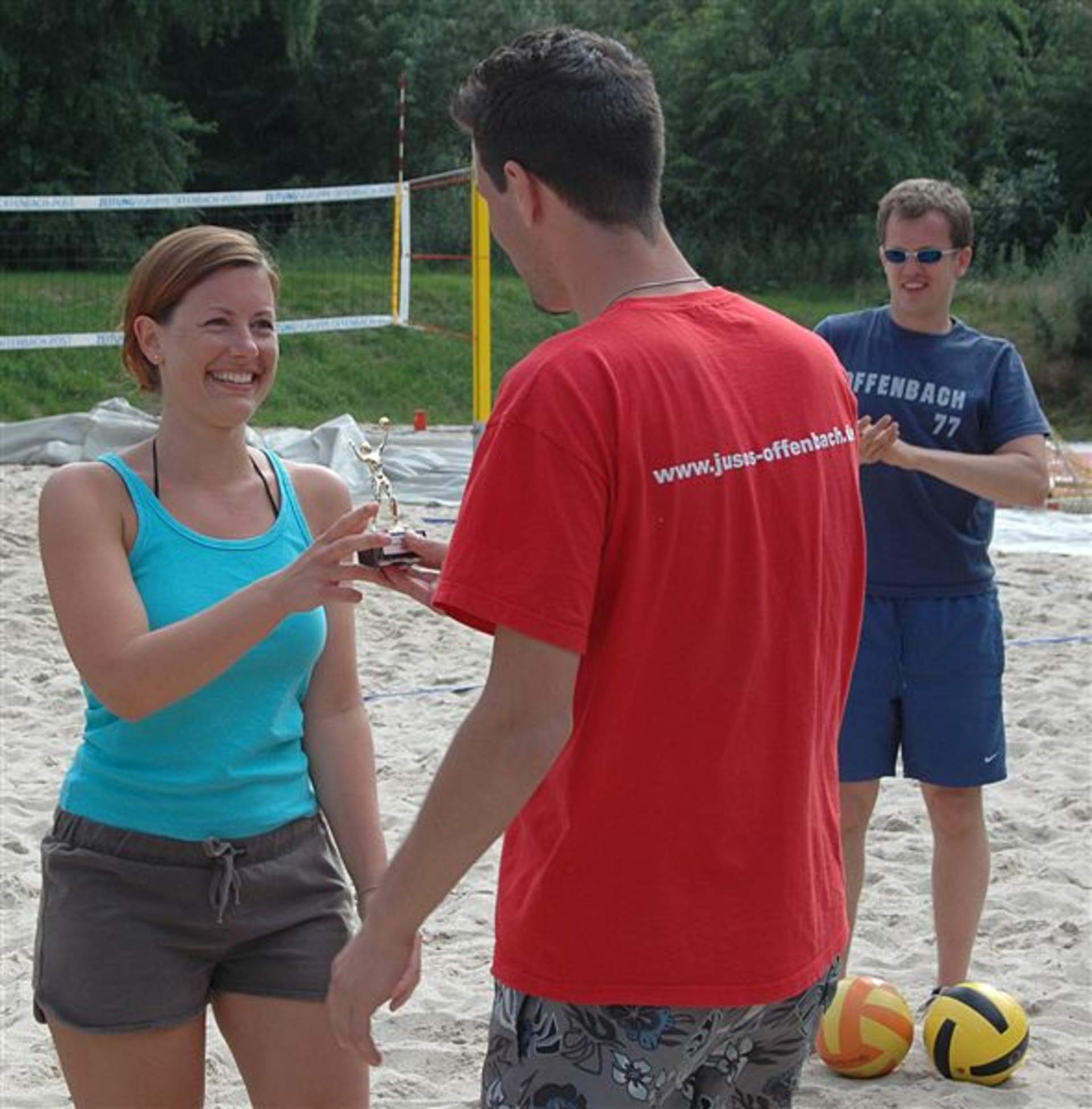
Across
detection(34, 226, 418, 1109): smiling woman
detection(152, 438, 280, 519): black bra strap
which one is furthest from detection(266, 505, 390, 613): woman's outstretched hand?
detection(152, 438, 280, 519): black bra strap

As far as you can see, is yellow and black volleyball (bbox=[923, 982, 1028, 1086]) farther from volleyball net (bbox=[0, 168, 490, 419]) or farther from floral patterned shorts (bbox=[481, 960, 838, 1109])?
volleyball net (bbox=[0, 168, 490, 419])

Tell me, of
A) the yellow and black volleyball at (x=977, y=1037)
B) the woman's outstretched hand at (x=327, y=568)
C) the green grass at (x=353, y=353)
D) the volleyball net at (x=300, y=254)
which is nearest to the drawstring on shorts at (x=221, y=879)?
the woman's outstretched hand at (x=327, y=568)

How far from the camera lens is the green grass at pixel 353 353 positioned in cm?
1633

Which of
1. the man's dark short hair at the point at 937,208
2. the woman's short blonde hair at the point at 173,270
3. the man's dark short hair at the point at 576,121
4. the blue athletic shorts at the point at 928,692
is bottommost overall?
the blue athletic shorts at the point at 928,692

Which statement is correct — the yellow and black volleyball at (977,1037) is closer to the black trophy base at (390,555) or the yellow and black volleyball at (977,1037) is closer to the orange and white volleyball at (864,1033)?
Answer: the orange and white volleyball at (864,1033)

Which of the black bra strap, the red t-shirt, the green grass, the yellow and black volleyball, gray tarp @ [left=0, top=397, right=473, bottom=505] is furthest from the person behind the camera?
the green grass

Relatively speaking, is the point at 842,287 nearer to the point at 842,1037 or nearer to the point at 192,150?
the point at 192,150

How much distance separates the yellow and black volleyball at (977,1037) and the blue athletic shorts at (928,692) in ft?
1.49

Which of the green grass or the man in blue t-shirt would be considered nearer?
the man in blue t-shirt

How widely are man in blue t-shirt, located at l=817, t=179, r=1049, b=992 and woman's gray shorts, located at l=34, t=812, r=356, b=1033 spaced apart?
162cm

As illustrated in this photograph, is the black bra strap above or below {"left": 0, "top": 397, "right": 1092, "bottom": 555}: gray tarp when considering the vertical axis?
above

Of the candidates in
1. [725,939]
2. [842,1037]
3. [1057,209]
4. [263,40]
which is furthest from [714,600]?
[263,40]

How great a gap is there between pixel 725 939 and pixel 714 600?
0.35 metres

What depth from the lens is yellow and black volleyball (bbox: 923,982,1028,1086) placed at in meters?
3.56
